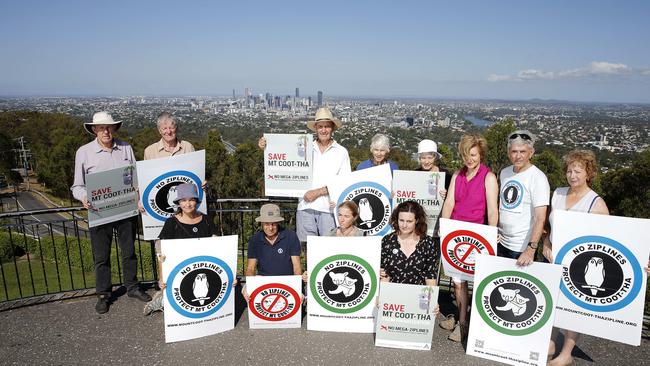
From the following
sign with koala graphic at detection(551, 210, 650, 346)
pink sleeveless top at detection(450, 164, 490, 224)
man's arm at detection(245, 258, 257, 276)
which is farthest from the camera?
man's arm at detection(245, 258, 257, 276)

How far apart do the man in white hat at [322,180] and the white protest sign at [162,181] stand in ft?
5.07

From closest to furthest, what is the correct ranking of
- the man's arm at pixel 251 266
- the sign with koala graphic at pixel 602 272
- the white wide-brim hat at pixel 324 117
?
the sign with koala graphic at pixel 602 272 → the man's arm at pixel 251 266 → the white wide-brim hat at pixel 324 117

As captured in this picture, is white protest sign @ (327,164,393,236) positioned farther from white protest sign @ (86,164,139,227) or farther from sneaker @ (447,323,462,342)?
white protest sign @ (86,164,139,227)

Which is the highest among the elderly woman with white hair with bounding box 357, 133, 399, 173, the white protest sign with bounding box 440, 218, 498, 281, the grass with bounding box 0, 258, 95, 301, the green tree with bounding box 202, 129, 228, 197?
the elderly woman with white hair with bounding box 357, 133, 399, 173

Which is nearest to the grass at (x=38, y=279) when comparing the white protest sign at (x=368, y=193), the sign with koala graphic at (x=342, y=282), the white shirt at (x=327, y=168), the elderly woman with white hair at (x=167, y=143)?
the elderly woman with white hair at (x=167, y=143)

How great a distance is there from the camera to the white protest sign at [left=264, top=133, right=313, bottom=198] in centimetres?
584

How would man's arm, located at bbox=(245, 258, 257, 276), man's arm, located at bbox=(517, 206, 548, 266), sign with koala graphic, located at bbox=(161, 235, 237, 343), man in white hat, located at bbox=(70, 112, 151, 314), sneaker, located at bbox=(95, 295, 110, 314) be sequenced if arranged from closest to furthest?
man's arm, located at bbox=(517, 206, 548, 266) → sign with koala graphic, located at bbox=(161, 235, 237, 343) → man's arm, located at bbox=(245, 258, 257, 276) → man in white hat, located at bbox=(70, 112, 151, 314) → sneaker, located at bbox=(95, 295, 110, 314)

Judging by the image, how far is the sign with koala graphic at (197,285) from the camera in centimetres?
482

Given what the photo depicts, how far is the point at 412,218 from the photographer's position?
4664 millimetres

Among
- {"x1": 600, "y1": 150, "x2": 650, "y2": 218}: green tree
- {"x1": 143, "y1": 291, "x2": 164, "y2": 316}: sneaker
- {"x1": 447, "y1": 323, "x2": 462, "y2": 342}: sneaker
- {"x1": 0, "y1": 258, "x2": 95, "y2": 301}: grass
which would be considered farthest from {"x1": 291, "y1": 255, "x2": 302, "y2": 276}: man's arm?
{"x1": 600, "y1": 150, "x2": 650, "y2": 218}: green tree

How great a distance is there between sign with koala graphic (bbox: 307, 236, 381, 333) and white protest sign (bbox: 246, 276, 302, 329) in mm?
188

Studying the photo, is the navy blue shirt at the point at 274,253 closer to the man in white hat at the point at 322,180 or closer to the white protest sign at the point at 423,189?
the man in white hat at the point at 322,180

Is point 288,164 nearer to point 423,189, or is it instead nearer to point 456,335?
point 423,189

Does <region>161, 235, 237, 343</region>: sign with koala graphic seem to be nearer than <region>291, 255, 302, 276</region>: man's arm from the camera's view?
Yes
